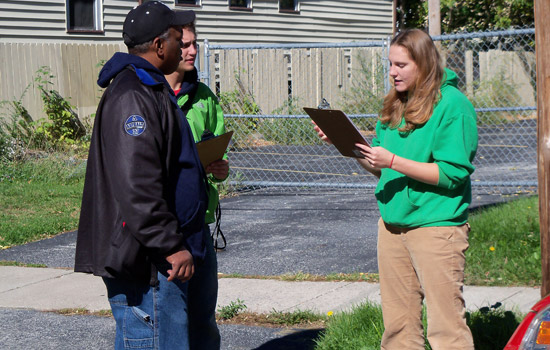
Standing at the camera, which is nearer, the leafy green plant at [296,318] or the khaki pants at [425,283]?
the khaki pants at [425,283]

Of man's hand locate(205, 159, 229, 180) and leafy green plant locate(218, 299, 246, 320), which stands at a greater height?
man's hand locate(205, 159, 229, 180)

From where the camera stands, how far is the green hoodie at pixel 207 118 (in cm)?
418

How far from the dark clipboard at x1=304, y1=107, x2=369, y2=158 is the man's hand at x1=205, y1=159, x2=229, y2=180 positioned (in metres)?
0.55

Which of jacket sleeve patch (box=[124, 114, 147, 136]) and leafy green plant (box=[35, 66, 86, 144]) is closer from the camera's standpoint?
jacket sleeve patch (box=[124, 114, 147, 136])

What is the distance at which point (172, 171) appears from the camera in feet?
10.3

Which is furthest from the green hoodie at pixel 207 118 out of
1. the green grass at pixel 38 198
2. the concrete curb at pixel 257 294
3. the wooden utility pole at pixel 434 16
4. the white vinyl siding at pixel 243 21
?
the white vinyl siding at pixel 243 21

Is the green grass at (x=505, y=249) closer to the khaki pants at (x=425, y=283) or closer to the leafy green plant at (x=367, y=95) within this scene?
the khaki pants at (x=425, y=283)

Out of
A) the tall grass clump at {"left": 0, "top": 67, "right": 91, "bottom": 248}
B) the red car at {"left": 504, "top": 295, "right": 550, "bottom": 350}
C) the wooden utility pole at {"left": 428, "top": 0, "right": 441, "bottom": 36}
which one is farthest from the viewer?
the wooden utility pole at {"left": 428, "top": 0, "right": 441, "bottom": 36}

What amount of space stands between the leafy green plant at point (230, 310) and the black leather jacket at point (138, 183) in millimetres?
2439

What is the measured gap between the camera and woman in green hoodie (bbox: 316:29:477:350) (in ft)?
11.7

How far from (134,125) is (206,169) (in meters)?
1.06

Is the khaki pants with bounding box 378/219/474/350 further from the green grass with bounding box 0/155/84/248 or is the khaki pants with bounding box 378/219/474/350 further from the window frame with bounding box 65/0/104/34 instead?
the window frame with bounding box 65/0/104/34

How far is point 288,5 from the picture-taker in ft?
71.6

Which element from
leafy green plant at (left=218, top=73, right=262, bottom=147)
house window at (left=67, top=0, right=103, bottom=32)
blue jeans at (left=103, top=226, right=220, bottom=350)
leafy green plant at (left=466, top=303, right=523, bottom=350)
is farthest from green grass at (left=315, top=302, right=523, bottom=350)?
house window at (left=67, top=0, right=103, bottom=32)
